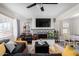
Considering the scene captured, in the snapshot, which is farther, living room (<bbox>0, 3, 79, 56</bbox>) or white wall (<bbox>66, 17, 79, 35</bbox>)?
living room (<bbox>0, 3, 79, 56</bbox>)

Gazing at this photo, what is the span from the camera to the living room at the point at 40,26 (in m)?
3.47

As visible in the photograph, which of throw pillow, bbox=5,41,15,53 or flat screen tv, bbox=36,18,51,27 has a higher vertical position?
flat screen tv, bbox=36,18,51,27

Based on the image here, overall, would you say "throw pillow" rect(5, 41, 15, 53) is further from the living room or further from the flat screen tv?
the flat screen tv

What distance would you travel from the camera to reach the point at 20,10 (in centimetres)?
353

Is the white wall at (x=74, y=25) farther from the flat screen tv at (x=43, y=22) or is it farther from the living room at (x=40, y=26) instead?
the flat screen tv at (x=43, y=22)

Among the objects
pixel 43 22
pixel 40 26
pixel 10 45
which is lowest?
pixel 10 45

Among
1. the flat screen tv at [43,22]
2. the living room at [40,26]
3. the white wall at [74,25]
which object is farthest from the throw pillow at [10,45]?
the white wall at [74,25]

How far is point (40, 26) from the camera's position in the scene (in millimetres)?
4184

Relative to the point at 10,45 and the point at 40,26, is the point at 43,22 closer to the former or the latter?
the point at 40,26

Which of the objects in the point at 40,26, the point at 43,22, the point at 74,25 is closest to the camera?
the point at 74,25

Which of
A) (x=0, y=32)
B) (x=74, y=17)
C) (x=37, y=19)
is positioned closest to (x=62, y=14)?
(x=74, y=17)

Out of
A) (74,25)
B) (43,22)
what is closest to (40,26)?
(43,22)

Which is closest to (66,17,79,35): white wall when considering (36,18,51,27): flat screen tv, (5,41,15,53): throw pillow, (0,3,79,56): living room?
(0,3,79,56): living room

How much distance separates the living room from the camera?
347 centimetres
